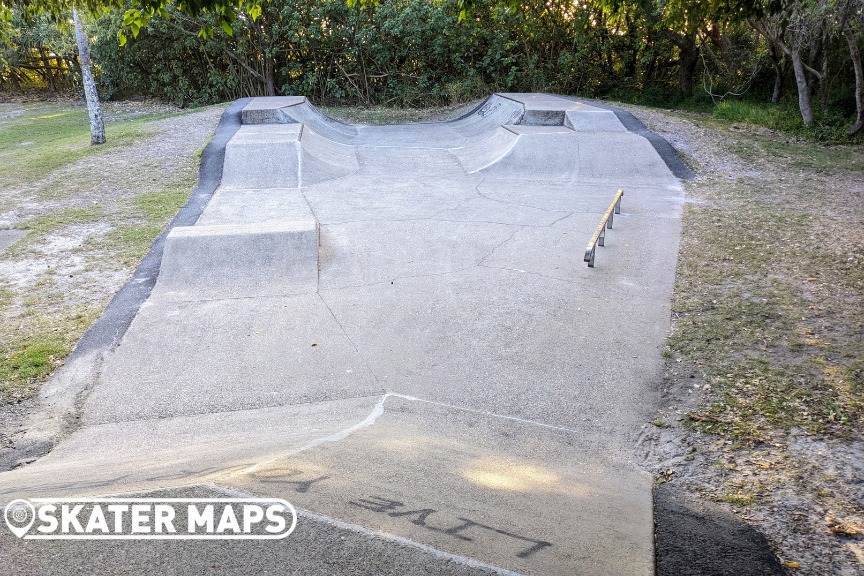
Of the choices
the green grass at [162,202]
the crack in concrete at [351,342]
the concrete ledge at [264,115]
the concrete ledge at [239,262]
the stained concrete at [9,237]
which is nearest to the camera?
the crack in concrete at [351,342]

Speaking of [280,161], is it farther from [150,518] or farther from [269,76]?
[269,76]

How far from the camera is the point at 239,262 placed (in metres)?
7.98

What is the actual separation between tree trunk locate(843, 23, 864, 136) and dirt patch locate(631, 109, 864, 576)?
4994mm

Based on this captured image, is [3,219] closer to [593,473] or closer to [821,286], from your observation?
[593,473]

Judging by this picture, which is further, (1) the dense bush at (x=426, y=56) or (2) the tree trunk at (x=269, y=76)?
(2) the tree trunk at (x=269, y=76)

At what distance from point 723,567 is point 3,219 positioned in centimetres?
1078

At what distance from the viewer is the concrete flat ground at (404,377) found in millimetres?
3156

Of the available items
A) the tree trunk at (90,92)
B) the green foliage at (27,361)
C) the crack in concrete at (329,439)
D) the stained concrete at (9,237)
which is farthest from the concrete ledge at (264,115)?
the crack in concrete at (329,439)

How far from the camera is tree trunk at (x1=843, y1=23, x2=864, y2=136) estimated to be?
14164mm

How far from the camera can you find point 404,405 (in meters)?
5.16

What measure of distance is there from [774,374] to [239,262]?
5571mm

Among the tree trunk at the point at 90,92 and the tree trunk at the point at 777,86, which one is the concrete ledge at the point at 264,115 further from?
the tree trunk at the point at 777,86

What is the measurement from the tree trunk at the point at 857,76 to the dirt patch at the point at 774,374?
4.99m

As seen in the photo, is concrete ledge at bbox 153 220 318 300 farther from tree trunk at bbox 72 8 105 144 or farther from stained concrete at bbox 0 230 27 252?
tree trunk at bbox 72 8 105 144
